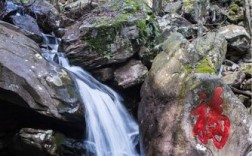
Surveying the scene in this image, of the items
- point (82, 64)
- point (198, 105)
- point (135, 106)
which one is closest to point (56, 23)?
point (82, 64)

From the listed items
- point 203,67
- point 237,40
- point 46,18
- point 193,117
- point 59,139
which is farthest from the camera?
point 237,40

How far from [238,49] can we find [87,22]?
4473 mm

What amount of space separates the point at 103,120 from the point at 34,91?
1.67 m

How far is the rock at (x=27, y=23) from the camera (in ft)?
25.3

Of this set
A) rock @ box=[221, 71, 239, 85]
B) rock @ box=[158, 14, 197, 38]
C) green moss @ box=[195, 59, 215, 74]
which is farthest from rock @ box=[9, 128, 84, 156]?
rock @ box=[158, 14, 197, 38]

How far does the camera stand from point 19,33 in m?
6.64

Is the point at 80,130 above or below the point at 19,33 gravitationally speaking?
below

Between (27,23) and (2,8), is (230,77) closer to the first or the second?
(27,23)

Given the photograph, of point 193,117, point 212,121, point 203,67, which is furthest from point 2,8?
point 212,121

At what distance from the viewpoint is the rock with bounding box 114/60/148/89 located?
717cm

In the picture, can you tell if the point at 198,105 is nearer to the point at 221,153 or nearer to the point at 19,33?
the point at 221,153

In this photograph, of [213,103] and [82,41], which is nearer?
[213,103]

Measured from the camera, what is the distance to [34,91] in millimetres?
5238

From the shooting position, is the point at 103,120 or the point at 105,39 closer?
the point at 103,120
